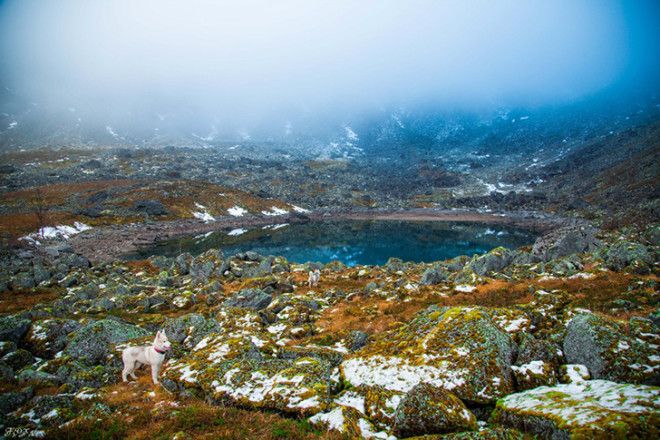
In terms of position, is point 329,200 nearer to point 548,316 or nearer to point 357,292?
point 357,292

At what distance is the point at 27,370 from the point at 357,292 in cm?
2376

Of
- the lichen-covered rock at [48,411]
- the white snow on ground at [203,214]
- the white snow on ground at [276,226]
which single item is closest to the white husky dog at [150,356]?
the lichen-covered rock at [48,411]

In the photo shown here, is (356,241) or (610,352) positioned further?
(356,241)

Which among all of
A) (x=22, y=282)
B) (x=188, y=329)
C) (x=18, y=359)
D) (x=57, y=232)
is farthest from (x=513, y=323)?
(x=57, y=232)

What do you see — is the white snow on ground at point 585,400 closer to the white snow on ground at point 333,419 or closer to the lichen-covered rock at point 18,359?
the white snow on ground at point 333,419

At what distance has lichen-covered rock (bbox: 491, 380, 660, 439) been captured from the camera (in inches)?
227

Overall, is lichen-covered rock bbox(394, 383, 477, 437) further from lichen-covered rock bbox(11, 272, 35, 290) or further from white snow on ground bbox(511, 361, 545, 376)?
lichen-covered rock bbox(11, 272, 35, 290)

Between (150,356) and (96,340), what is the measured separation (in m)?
6.19

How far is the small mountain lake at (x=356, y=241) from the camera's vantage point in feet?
282

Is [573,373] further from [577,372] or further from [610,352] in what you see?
[610,352]

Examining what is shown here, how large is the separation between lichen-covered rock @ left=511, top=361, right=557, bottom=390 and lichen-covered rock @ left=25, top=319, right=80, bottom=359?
2166cm

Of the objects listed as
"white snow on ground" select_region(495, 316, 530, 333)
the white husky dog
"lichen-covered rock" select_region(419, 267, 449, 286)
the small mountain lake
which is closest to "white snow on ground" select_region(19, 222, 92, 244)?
the small mountain lake

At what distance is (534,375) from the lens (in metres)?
9.56

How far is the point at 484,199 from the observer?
168 m
